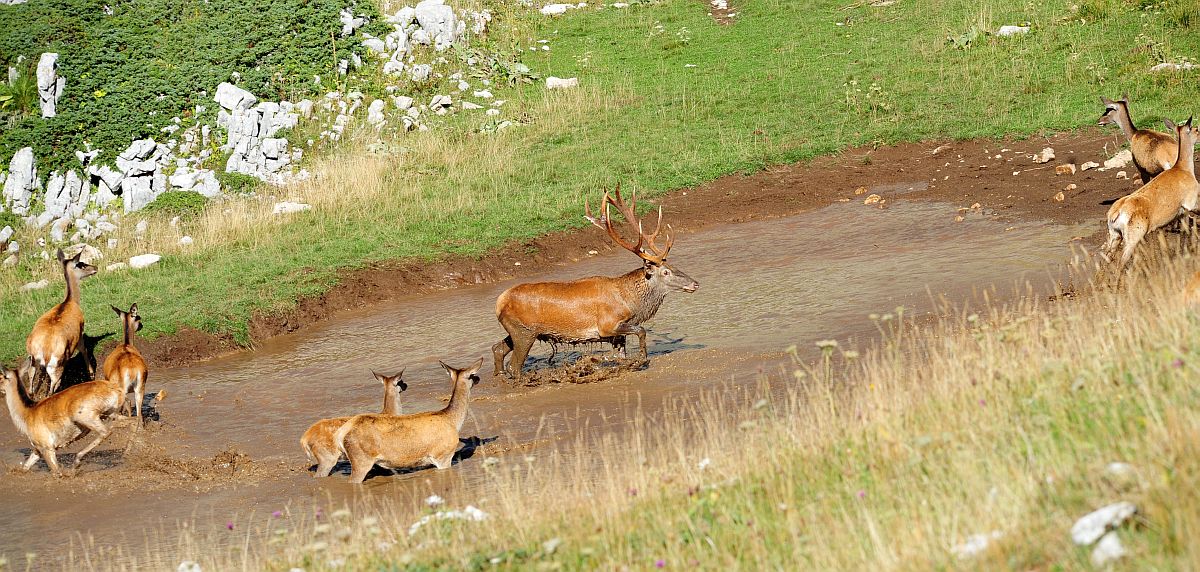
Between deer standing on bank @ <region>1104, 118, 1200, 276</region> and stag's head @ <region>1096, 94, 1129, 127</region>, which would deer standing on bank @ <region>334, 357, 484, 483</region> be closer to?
deer standing on bank @ <region>1104, 118, 1200, 276</region>

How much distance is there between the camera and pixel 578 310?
1207 cm

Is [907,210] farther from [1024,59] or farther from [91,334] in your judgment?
[91,334]

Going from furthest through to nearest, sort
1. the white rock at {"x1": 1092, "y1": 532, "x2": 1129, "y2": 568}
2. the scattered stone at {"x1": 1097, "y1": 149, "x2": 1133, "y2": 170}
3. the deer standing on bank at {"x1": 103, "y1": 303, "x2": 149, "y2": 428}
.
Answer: the scattered stone at {"x1": 1097, "y1": 149, "x2": 1133, "y2": 170}, the deer standing on bank at {"x1": 103, "y1": 303, "x2": 149, "y2": 428}, the white rock at {"x1": 1092, "y1": 532, "x2": 1129, "y2": 568}

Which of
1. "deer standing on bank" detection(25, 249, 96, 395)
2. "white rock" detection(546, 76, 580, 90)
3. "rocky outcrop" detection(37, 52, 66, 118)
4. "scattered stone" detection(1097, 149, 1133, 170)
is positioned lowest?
"deer standing on bank" detection(25, 249, 96, 395)

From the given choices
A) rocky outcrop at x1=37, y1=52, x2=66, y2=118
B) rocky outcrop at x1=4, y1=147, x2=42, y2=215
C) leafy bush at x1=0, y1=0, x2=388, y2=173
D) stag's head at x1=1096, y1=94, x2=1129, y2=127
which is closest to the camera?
stag's head at x1=1096, y1=94, x2=1129, y2=127

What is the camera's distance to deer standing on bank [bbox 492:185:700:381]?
39.5 feet

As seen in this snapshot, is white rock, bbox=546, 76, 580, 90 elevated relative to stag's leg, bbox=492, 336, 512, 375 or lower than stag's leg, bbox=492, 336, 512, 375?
elevated

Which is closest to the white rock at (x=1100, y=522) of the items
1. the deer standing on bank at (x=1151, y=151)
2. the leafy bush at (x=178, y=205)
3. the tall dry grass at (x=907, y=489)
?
the tall dry grass at (x=907, y=489)

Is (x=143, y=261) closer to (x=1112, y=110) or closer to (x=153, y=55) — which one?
(x=153, y=55)

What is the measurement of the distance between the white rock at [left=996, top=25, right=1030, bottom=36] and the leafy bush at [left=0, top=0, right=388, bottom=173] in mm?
12447

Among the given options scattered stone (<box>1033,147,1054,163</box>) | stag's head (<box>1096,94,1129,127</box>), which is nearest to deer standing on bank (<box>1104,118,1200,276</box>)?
stag's head (<box>1096,94,1129,127</box>)

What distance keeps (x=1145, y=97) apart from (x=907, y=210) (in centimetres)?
505

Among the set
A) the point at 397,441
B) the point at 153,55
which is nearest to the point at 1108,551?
the point at 397,441

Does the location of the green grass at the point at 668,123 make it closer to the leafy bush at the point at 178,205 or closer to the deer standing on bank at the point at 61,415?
the leafy bush at the point at 178,205
